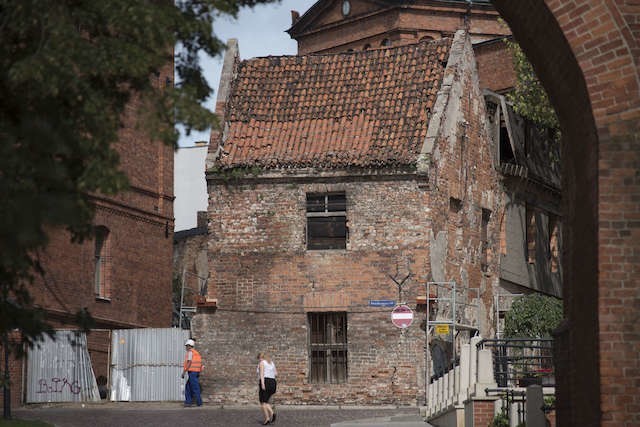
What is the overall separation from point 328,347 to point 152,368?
443cm

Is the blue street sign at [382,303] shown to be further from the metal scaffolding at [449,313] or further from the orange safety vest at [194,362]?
the orange safety vest at [194,362]

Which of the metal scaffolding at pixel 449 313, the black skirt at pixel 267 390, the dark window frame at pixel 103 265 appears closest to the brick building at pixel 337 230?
the metal scaffolding at pixel 449 313

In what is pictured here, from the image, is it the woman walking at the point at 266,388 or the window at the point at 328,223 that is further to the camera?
the window at the point at 328,223

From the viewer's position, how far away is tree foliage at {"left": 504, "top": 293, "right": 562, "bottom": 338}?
38281 mm

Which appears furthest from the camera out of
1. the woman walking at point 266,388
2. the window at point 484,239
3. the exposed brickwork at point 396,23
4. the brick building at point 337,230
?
the exposed brickwork at point 396,23

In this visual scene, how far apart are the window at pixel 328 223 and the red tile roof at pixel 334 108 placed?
90 centimetres

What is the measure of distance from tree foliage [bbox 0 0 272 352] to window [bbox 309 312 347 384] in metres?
24.7

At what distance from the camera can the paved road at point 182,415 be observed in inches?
1128

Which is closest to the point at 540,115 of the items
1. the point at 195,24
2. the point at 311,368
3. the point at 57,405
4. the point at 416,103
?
the point at 416,103

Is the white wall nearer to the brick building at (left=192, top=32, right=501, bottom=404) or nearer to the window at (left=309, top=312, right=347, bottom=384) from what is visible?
the brick building at (left=192, top=32, right=501, bottom=404)

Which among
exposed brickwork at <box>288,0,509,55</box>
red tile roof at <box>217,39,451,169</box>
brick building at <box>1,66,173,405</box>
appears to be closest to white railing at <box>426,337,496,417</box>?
red tile roof at <box>217,39,451,169</box>

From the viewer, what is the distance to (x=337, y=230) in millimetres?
36531

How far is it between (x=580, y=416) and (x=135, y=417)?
16.7 metres

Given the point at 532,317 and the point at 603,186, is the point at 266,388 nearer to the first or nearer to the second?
the point at 532,317
